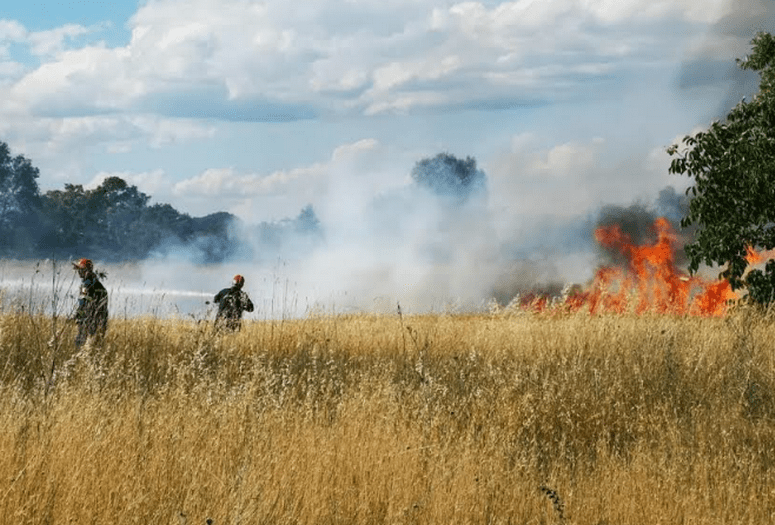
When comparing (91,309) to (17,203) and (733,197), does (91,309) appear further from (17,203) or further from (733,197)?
(17,203)

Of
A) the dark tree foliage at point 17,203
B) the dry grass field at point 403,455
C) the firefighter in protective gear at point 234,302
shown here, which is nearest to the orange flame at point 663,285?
the firefighter in protective gear at point 234,302

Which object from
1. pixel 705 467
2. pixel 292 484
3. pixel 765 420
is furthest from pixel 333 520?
pixel 765 420

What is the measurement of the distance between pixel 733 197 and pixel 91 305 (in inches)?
458

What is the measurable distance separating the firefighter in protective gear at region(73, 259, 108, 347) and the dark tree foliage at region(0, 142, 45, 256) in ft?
212

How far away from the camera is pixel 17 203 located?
73.8m

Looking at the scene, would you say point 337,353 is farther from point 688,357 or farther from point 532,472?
point 532,472

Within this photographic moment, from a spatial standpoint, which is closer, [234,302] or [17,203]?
[234,302]

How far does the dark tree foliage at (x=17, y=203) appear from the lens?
241 ft

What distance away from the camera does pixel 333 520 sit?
611cm

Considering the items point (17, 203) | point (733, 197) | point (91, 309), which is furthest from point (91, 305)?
point (17, 203)

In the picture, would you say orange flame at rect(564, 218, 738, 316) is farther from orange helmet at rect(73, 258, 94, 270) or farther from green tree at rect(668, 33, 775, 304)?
orange helmet at rect(73, 258, 94, 270)

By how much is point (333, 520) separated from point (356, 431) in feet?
5.16

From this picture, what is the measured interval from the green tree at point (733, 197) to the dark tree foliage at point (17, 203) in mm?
65243

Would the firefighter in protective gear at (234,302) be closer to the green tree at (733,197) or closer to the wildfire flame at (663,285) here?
the green tree at (733,197)
